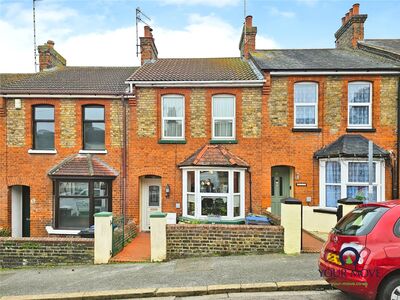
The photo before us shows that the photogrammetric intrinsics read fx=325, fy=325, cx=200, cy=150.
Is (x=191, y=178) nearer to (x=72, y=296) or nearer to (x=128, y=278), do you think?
(x=128, y=278)

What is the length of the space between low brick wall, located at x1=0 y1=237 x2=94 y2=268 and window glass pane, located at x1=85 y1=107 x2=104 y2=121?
18.7ft

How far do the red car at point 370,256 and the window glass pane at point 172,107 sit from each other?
8739 mm

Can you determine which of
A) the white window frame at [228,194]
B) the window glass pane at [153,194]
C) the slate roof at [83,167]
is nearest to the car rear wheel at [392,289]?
the white window frame at [228,194]

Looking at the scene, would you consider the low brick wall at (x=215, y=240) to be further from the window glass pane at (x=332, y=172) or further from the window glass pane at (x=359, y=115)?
the window glass pane at (x=359, y=115)

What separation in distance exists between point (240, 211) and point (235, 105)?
13.5 ft

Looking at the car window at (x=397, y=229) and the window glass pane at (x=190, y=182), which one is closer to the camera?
the car window at (x=397, y=229)

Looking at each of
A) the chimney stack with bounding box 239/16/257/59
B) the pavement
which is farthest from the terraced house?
the pavement

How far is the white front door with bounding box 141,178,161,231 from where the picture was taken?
1328cm

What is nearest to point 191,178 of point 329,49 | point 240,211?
point 240,211

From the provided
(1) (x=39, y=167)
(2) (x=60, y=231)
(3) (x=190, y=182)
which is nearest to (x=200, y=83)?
(3) (x=190, y=182)

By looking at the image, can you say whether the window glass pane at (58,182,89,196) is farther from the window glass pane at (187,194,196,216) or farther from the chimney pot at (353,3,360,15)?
the chimney pot at (353,3,360,15)

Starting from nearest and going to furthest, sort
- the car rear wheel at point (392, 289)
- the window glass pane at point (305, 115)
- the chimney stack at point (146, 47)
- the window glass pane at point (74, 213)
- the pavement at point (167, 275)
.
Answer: the car rear wheel at point (392, 289), the pavement at point (167, 275), the window glass pane at point (74, 213), the window glass pane at point (305, 115), the chimney stack at point (146, 47)

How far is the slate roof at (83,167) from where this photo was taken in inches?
484

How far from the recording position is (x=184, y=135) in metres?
12.8
